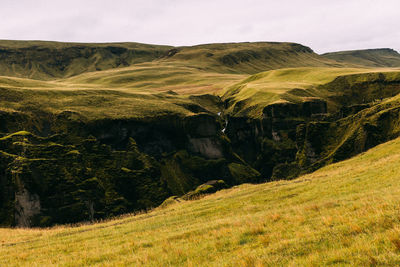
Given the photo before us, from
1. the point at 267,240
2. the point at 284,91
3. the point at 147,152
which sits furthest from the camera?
the point at 284,91

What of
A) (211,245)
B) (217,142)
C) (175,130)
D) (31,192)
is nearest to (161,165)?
(175,130)

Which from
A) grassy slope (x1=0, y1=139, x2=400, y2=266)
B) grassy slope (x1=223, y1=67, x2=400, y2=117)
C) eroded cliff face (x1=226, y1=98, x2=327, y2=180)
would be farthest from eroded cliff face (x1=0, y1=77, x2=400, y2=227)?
grassy slope (x1=0, y1=139, x2=400, y2=266)

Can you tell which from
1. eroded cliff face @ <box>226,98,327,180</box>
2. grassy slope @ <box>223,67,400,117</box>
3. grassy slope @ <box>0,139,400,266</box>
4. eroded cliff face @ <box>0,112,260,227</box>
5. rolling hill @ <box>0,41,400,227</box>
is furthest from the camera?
grassy slope @ <box>223,67,400,117</box>

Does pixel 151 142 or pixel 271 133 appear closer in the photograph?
pixel 151 142

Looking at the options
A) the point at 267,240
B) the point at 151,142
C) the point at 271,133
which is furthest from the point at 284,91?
the point at 267,240

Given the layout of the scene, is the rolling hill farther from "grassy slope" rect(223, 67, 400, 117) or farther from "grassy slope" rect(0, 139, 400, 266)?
"grassy slope" rect(0, 139, 400, 266)

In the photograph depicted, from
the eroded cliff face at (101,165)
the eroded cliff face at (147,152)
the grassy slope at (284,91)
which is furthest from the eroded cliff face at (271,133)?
the eroded cliff face at (101,165)

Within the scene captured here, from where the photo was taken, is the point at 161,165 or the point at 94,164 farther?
the point at 161,165

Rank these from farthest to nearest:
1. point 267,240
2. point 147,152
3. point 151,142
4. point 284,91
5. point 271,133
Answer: point 284,91
point 271,133
point 151,142
point 147,152
point 267,240

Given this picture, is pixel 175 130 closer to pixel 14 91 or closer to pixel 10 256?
pixel 14 91

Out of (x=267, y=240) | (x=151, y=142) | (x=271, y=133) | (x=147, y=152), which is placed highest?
(x=267, y=240)

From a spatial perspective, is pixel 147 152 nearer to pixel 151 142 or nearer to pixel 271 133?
pixel 151 142

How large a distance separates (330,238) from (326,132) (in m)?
49.9

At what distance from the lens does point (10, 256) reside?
708 inches
